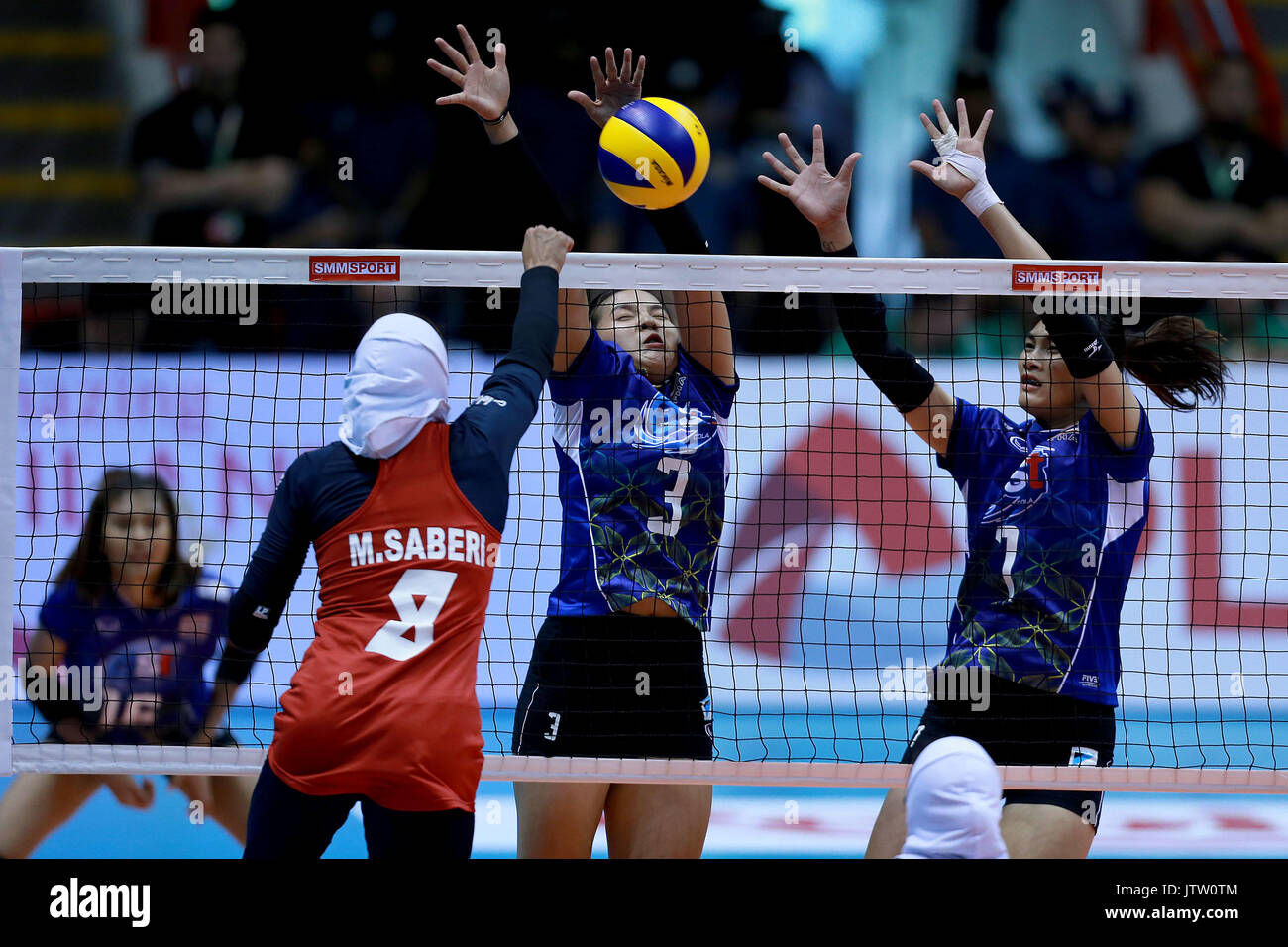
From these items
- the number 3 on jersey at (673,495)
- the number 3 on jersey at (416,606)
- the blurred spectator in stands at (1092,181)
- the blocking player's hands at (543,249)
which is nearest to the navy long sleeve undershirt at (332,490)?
the number 3 on jersey at (416,606)

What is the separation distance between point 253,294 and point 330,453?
4.82 ft

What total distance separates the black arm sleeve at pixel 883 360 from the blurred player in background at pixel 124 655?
8.76ft

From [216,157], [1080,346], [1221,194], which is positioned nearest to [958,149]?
[1080,346]

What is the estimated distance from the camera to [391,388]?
339 cm

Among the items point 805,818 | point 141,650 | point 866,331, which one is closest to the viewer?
point 866,331

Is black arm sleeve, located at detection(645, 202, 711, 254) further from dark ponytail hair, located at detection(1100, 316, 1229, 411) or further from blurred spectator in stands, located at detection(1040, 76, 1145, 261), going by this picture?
blurred spectator in stands, located at detection(1040, 76, 1145, 261)

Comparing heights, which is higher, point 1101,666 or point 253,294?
point 253,294

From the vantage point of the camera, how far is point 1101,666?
167 inches

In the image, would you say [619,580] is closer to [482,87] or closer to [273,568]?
[273,568]

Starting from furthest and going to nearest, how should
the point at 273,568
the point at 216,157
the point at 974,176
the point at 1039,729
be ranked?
the point at 216,157
the point at 974,176
the point at 1039,729
the point at 273,568

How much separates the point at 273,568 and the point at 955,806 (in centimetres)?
177
